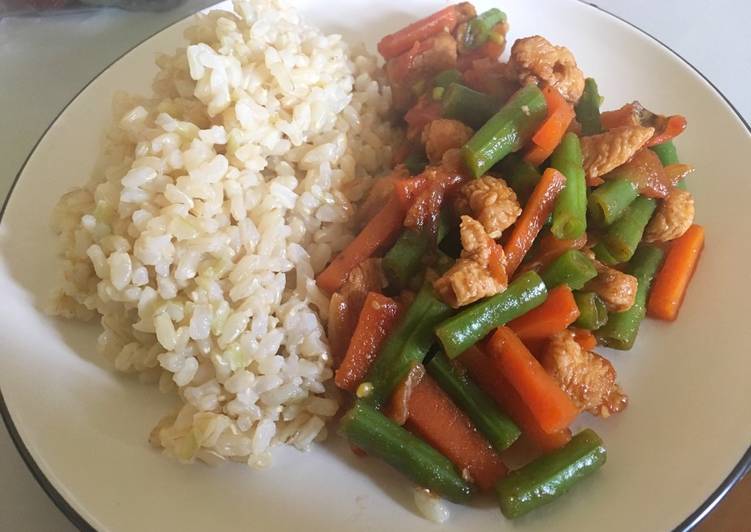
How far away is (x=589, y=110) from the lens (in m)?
2.21

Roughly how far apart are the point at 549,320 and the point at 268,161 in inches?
38.9

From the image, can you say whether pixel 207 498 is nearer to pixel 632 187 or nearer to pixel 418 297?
pixel 418 297

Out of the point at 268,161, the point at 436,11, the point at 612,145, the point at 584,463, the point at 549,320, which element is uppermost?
the point at 612,145

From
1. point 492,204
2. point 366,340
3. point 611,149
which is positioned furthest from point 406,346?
point 611,149

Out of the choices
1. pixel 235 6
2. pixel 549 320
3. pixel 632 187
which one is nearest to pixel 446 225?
pixel 549 320

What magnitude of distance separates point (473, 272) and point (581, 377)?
1.29ft

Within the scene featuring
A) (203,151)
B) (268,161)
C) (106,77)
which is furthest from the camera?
(106,77)

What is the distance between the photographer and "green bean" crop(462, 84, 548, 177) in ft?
6.32

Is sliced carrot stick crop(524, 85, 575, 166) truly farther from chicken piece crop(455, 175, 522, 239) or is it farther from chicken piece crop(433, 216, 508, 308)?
chicken piece crop(433, 216, 508, 308)

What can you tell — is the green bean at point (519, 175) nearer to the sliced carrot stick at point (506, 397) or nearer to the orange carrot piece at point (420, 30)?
the sliced carrot stick at point (506, 397)

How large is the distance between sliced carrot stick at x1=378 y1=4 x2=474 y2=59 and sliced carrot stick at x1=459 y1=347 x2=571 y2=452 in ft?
4.30

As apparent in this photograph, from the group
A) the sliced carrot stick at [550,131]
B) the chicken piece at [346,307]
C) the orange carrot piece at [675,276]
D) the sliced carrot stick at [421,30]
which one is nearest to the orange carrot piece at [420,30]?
the sliced carrot stick at [421,30]

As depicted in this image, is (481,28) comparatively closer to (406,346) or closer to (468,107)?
(468,107)

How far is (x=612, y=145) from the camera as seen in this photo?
1948 millimetres
